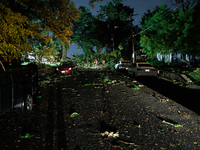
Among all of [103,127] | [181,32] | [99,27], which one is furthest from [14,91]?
[99,27]

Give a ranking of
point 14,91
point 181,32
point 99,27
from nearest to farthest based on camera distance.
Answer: point 14,91
point 181,32
point 99,27

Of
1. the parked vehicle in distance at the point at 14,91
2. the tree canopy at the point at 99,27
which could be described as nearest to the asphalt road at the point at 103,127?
the parked vehicle in distance at the point at 14,91

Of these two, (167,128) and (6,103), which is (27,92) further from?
(167,128)

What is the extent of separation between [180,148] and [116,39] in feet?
178

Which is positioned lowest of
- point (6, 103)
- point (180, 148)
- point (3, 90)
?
point (180, 148)

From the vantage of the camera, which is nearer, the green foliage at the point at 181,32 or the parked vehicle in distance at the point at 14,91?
the parked vehicle in distance at the point at 14,91

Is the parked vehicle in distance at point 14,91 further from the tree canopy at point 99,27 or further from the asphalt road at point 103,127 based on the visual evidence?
the tree canopy at point 99,27

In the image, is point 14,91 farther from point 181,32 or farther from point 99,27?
point 99,27

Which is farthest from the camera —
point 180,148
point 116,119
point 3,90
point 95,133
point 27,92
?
point 27,92

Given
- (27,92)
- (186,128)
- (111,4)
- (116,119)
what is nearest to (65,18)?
(27,92)

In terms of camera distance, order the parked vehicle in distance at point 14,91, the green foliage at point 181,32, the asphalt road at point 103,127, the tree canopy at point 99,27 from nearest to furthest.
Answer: the asphalt road at point 103,127 < the parked vehicle in distance at point 14,91 < the green foliage at point 181,32 < the tree canopy at point 99,27

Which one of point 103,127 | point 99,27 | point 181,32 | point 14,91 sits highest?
point 99,27

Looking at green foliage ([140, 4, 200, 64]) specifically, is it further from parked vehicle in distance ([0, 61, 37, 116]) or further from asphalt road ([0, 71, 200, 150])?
parked vehicle in distance ([0, 61, 37, 116])

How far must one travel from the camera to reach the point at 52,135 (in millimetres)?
3943
